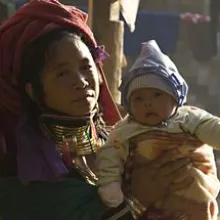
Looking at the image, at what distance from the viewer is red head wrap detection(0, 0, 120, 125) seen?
1.41 metres

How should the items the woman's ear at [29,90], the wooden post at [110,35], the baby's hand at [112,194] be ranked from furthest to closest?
the wooden post at [110,35] < the woman's ear at [29,90] < the baby's hand at [112,194]

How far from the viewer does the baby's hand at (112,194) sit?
133cm

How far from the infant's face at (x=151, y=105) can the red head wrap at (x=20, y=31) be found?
212 millimetres

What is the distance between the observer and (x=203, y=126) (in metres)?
1.35

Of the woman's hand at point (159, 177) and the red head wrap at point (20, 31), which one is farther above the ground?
the red head wrap at point (20, 31)

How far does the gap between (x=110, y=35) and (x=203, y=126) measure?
3.14 ft

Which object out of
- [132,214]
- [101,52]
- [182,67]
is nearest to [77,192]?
[132,214]

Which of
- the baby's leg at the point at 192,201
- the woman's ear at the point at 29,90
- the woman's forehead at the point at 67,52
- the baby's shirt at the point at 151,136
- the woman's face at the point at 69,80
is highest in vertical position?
the woman's forehead at the point at 67,52

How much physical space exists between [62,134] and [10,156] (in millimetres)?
121

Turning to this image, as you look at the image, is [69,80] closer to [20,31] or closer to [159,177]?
[20,31]

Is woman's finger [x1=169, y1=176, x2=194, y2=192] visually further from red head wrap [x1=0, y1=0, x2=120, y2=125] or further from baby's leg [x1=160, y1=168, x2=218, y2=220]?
red head wrap [x1=0, y1=0, x2=120, y2=125]

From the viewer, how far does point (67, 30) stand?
143 centimetres

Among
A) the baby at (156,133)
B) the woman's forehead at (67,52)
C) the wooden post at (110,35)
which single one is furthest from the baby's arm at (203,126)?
the wooden post at (110,35)

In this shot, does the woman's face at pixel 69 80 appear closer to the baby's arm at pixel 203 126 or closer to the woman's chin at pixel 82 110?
the woman's chin at pixel 82 110
